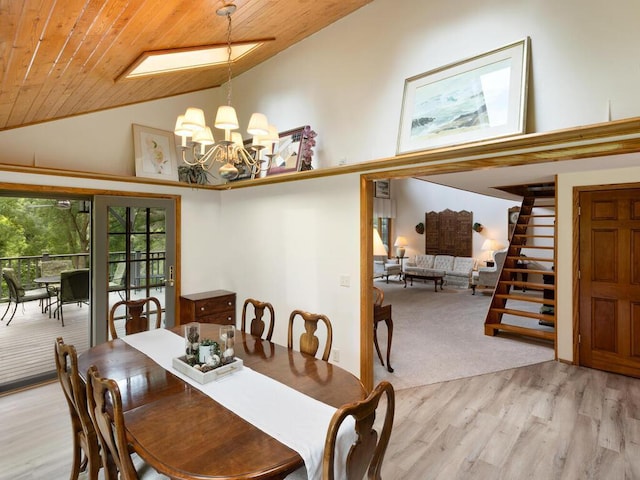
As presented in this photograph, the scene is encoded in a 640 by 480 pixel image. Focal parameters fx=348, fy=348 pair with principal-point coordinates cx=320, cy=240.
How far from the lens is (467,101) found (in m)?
2.61

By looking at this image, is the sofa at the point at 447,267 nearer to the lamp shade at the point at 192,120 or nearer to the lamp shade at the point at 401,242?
the lamp shade at the point at 401,242

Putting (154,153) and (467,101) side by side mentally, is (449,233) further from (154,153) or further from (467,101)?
(154,153)

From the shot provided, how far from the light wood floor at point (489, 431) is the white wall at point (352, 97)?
1045mm

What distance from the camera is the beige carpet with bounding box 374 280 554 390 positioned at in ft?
12.8

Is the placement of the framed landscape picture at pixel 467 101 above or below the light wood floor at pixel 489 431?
above

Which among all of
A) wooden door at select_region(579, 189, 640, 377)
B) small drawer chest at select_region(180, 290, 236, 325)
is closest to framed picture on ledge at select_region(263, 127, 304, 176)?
small drawer chest at select_region(180, 290, 236, 325)

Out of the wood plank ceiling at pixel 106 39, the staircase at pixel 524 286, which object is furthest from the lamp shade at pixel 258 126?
the staircase at pixel 524 286

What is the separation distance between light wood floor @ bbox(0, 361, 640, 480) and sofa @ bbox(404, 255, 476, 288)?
5.49m

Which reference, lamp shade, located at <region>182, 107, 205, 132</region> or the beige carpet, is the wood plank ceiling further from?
the beige carpet

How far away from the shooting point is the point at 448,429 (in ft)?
9.18

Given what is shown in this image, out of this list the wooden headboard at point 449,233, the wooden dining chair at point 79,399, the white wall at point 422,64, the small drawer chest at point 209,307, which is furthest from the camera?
the wooden headboard at point 449,233

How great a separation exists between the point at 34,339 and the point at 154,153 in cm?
318

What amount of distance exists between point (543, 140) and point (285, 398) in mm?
2190

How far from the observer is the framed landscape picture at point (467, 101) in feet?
7.74
